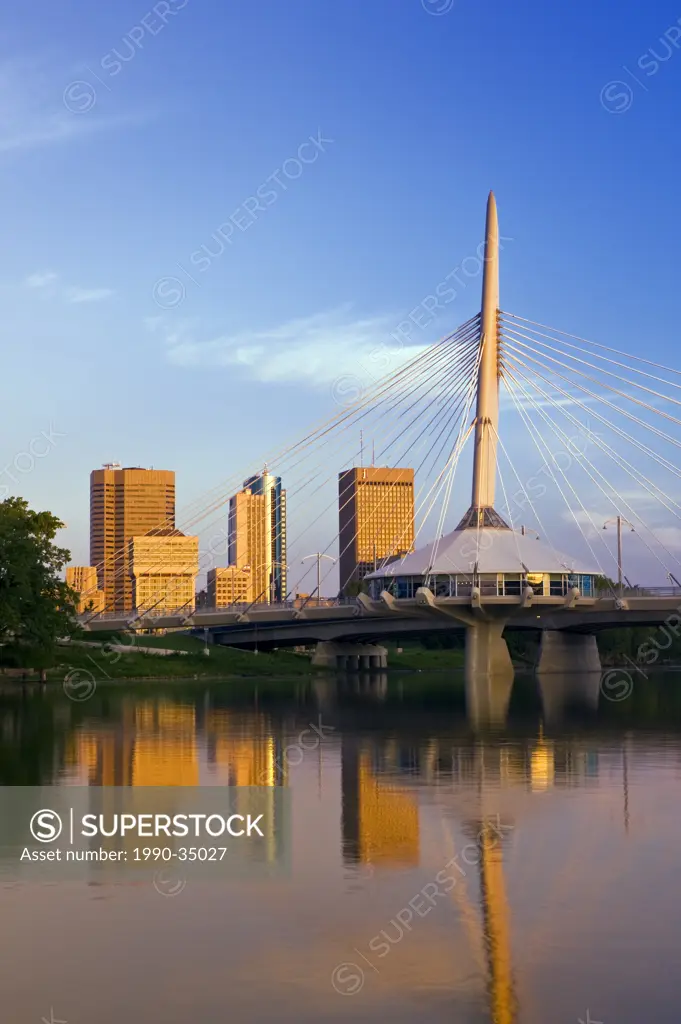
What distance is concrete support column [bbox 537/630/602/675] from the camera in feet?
448

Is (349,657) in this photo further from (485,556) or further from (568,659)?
(485,556)

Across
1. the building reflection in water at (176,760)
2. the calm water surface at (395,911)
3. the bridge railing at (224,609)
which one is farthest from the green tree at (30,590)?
the calm water surface at (395,911)

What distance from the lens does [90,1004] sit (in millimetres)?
14289

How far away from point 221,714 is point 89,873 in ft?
144

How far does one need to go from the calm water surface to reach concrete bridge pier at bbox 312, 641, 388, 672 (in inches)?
4171

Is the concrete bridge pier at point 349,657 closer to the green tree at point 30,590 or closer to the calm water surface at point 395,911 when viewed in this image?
the green tree at point 30,590

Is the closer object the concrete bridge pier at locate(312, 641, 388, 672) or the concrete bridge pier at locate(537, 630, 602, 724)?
the concrete bridge pier at locate(537, 630, 602, 724)

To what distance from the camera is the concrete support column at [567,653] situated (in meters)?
136

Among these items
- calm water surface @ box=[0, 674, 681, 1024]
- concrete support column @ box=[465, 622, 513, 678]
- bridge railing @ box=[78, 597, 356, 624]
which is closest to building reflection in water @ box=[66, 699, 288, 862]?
calm water surface @ box=[0, 674, 681, 1024]

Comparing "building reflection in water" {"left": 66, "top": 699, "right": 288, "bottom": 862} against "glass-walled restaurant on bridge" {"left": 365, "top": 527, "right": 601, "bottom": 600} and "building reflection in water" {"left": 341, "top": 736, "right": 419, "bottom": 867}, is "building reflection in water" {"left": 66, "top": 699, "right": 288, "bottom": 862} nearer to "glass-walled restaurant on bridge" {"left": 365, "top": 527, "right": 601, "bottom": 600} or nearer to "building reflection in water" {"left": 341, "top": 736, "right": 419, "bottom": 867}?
"building reflection in water" {"left": 341, "top": 736, "right": 419, "bottom": 867}

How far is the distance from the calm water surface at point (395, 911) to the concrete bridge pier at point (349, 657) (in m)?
106

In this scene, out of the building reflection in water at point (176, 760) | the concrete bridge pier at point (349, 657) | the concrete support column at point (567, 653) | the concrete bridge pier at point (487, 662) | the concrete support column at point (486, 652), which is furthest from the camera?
the concrete bridge pier at point (349, 657)

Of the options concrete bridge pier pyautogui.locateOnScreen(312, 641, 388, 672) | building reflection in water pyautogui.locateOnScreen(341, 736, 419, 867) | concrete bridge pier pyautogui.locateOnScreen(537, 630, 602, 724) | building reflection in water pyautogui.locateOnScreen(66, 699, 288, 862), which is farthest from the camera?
concrete bridge pier pyautogui.locateOnScreen(312, 641, 388, 672)

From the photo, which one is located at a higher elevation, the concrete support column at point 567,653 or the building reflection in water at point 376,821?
the concrete support column at point 567,653
